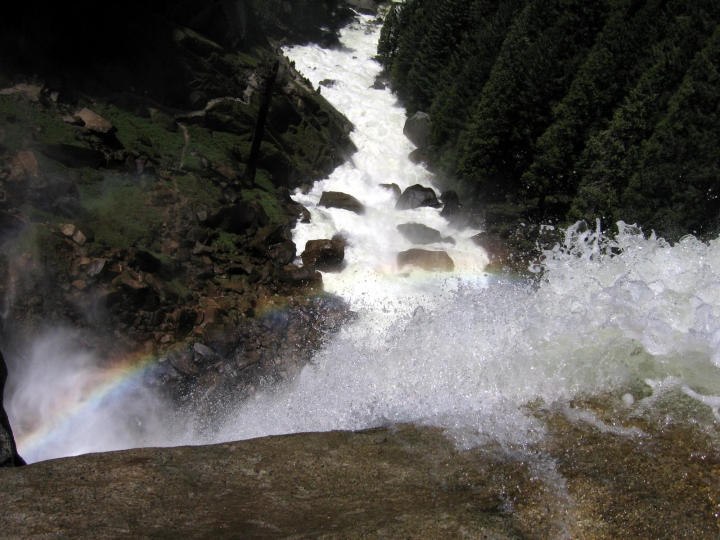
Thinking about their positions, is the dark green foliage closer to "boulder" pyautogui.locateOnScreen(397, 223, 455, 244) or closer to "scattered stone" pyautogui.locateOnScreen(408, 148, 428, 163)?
"scattered stone" pyautogui.locateOnScreen(408, 148, 428, 163)

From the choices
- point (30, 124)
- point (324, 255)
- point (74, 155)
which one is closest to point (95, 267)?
point (74, 155)

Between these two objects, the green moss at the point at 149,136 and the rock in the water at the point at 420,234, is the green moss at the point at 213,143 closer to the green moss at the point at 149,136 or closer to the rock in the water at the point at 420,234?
the green moss at the point at 149,136

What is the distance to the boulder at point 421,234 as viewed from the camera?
65.8 ft

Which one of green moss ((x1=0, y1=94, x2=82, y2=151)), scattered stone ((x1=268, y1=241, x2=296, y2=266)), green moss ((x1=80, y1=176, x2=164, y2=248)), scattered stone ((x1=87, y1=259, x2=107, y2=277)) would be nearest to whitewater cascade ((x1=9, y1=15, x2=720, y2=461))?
scattered stone ((x1=87, y1=259, x2=107, y2=277))

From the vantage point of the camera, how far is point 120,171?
50.9 ft

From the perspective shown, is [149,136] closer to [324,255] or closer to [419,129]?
[324,255]

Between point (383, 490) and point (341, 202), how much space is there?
59.6 feet

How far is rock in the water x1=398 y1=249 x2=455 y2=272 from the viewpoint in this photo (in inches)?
709

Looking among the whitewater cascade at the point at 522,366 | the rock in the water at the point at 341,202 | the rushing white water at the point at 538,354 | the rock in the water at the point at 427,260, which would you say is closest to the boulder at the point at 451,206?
the rock in the water at the point at 341,202

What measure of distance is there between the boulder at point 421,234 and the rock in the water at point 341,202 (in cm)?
218

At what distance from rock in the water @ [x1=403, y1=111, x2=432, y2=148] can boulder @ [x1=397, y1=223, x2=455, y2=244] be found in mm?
8763

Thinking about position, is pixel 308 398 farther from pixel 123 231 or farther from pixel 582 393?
pixel 123 231

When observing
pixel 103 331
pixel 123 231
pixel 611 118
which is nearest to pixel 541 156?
pixel 611 118

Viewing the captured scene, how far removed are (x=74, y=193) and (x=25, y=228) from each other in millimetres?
2356
